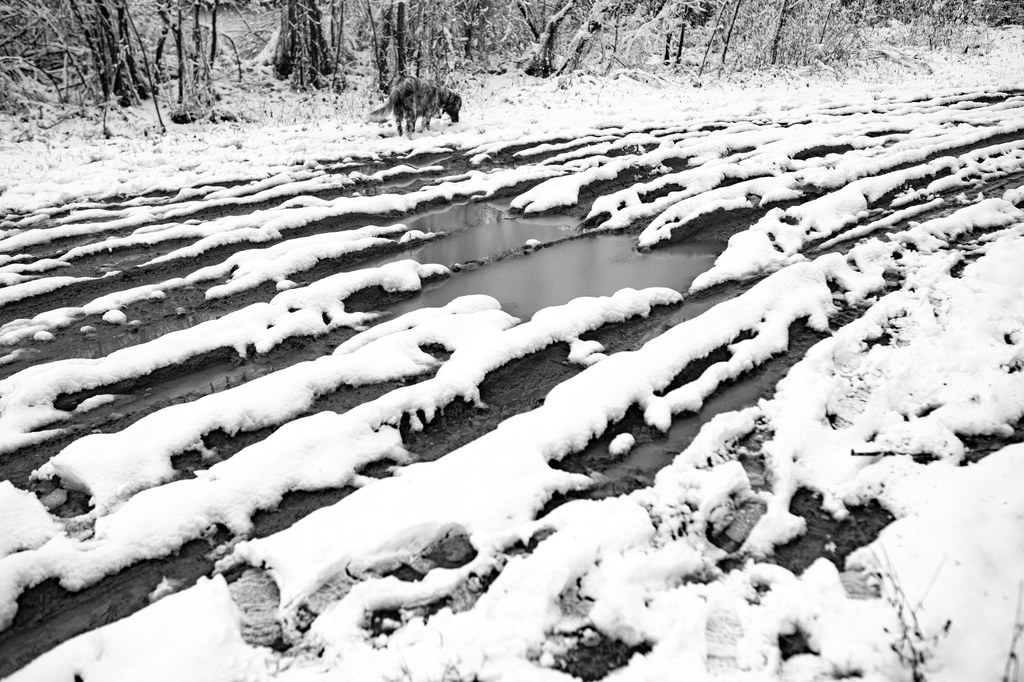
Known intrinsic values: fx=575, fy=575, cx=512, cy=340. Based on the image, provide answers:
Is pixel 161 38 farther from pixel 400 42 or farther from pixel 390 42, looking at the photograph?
pixel 400 42

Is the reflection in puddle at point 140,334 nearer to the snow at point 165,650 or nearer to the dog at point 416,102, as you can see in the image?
the snow at point 165,650

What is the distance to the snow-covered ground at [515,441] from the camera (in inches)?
91.7

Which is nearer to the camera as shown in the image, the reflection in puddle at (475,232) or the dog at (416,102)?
the reflection in puddle at (475,232)

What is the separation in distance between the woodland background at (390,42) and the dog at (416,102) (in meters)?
3.85

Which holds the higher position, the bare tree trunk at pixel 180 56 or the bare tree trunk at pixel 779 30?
the bare tree trunk at pixel 779 30

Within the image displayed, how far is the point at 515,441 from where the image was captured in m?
3.34

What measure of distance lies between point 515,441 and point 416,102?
907 centimetres

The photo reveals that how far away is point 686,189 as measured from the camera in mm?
7684

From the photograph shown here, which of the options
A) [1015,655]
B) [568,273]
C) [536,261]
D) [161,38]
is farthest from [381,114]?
[1015,655]

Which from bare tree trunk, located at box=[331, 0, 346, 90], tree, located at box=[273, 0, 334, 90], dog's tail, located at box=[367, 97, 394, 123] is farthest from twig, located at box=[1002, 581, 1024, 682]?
tree, located at box=[273, 0, 334, 90]

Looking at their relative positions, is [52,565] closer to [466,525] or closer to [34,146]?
[466,525]

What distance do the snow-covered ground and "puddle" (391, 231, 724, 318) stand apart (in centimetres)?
9

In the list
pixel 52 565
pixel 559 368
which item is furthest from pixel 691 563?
pixel 52 565

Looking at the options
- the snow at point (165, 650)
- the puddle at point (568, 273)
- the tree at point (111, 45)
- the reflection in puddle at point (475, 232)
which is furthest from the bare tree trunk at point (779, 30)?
the snow at point (165, 650)
